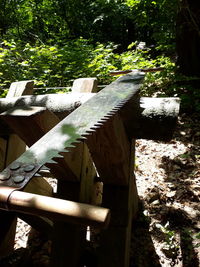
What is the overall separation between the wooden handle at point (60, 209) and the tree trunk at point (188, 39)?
6.31 meters

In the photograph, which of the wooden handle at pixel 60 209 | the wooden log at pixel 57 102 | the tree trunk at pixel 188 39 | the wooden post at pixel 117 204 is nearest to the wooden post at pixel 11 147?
the wooden log at pixel 57 102

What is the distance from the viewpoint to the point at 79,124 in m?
1.32

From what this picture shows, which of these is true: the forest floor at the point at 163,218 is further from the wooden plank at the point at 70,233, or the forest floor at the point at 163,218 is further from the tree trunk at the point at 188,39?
the tree trunk at the point at 188,39

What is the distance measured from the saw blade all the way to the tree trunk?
5246 millimetres

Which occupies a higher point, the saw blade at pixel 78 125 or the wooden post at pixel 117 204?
the saw blade at pixel 78 125

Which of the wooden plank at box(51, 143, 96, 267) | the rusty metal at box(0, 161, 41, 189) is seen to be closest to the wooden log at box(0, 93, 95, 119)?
the wooden plank at box(51, 143, 96, 267)

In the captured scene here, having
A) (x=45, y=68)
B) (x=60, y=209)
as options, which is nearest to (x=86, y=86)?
(x=60, y=209)

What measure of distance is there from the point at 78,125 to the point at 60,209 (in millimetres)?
568

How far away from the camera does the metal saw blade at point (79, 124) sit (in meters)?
1.09

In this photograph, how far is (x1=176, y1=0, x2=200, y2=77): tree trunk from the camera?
19.6 ft

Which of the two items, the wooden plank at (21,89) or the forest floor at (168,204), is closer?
the wooden plank at (21,89)

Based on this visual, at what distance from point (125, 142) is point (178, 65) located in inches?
226

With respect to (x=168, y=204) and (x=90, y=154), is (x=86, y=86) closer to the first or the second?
(x=90, y=154)

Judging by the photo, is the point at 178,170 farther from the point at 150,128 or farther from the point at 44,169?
the point at 44,169
